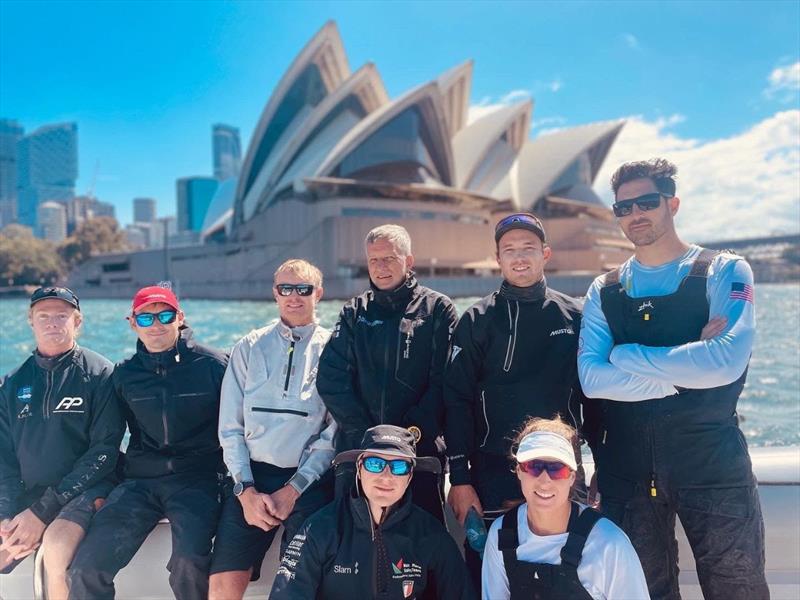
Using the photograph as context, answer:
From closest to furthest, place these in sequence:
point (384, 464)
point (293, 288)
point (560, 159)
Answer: point (384, 464)
point (293, 288)
point (560, 159)

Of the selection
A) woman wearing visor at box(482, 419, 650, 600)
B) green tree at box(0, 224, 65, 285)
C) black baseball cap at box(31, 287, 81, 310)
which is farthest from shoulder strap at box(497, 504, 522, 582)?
green tree at box(0, 224, 65, 285)

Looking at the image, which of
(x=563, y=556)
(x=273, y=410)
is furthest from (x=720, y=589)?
(x=273, y=410)

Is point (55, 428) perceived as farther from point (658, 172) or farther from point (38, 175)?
point (38, 175)

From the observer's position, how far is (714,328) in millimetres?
1833

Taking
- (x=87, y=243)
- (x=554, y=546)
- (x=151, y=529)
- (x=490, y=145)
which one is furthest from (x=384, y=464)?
(x=87, y=243)

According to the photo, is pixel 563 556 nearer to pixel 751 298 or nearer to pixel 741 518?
pixel 741 518

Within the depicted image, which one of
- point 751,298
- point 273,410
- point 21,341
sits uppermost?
point 751,298

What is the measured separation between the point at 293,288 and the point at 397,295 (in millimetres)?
522

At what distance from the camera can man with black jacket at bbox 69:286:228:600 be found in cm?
238

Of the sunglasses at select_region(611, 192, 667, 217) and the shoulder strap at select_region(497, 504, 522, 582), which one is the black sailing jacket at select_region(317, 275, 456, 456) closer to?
the shoulder strap at select_region(497, 504, 522, 582)

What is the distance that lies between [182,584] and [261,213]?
3955 cm

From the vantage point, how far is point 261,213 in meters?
39.9

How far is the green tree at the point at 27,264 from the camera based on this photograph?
58.8 metres

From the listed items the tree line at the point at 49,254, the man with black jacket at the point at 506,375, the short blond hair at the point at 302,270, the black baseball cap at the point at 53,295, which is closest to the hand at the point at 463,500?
the man with black jacket at the point at 506,375
